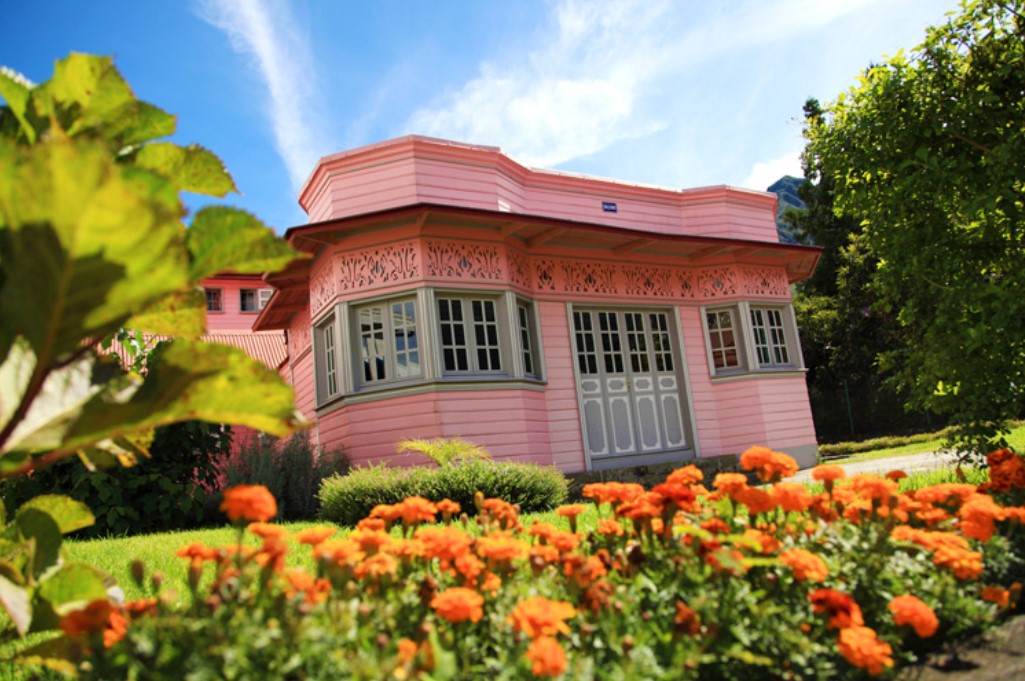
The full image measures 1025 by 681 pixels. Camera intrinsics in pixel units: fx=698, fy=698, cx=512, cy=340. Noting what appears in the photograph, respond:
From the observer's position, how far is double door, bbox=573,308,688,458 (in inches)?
449

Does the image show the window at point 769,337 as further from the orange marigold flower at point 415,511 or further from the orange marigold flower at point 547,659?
the orange marigold flower at point 547,659

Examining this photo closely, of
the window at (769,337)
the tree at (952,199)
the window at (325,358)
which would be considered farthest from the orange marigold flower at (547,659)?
the window at (769,337)

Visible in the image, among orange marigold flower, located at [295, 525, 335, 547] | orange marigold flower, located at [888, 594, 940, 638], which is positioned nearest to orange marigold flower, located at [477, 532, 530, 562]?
orange marigold flower, located at [295, 525, 335, 547]

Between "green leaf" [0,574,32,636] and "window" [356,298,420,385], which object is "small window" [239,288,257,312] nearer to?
"window" [356,298,420,385]

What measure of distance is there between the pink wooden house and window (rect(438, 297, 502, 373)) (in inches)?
0.9

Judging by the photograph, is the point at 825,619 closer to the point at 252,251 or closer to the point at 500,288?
the point at 252,251

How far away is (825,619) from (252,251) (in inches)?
68.3

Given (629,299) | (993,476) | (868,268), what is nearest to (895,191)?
(993,476)

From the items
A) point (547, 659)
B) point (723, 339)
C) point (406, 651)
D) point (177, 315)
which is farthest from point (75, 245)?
point (723, 339)

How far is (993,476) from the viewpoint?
121 inches

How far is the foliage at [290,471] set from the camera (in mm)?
9391

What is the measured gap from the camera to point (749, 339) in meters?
12.5

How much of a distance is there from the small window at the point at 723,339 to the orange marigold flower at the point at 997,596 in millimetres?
10640

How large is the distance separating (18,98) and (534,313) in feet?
31.7
